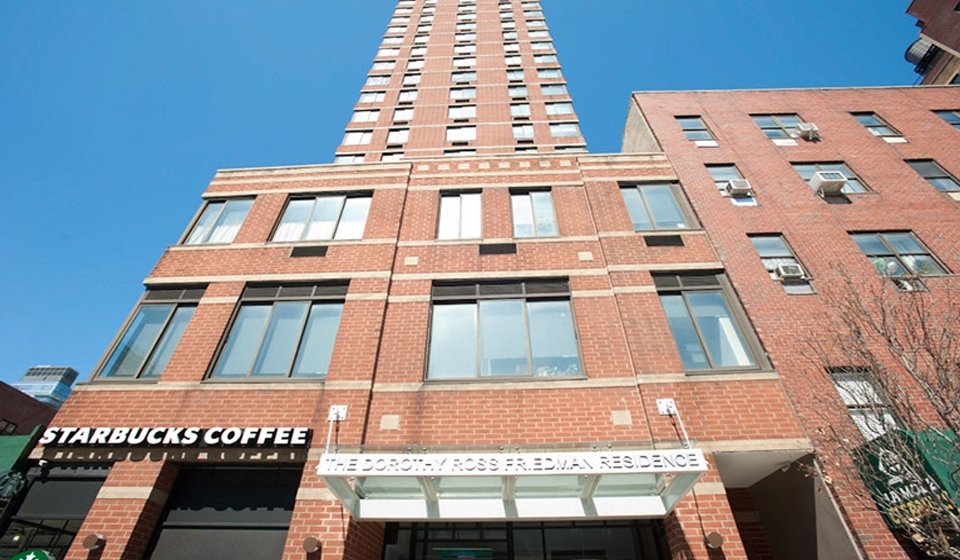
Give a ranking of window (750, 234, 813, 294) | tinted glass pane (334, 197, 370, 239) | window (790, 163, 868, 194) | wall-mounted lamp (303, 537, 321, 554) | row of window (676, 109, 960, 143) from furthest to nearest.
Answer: row of window (676, 109, 960, 143) → window (790, 163, 868, 194) → tinted glass pane (334, 197, 370, 239) → window (750, 234, 813, 294) → wall-mounted lamp (303, 537, 321, 554)

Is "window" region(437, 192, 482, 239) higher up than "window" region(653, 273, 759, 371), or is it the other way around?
"window" region(437, 192, 482, 239)

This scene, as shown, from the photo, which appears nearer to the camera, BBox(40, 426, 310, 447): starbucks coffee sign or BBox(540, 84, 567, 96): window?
BBox(40, 426, 310, 447): starbucks coffee sign

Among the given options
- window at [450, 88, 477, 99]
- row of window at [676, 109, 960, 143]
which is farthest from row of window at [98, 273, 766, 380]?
window at [450, 88, 477, 99]

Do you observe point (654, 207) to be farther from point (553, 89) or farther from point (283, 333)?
point (553, 89)

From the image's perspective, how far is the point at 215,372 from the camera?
29.1 ft

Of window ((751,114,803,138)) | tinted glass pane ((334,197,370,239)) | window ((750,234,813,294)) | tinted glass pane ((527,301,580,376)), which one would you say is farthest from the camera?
window ((751,114,803,138))

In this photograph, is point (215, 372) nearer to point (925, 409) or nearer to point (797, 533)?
point (797, 533)

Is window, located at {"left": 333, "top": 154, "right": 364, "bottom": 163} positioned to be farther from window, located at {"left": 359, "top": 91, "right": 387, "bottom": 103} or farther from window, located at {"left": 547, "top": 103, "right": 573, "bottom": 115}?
window, located at {"left": 547, "top": 103, "right": 573, "bottom": 115}

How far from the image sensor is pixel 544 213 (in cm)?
1182

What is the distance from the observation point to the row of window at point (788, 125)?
14.5 m

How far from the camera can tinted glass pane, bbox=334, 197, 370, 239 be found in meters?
11.3

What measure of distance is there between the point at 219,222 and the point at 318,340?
5483 millimetres

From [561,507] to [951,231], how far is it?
1362 centimetres

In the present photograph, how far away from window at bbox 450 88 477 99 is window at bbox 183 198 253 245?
20870mm
